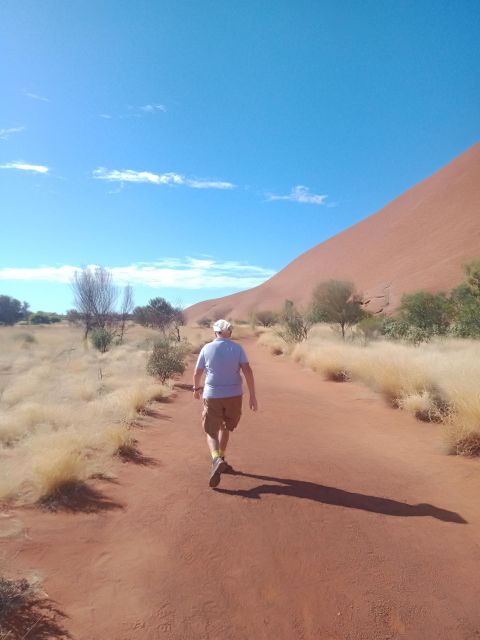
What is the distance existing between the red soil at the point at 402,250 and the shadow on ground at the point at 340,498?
36.9 m

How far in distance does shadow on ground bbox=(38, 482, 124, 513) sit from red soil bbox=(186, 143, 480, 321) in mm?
38331

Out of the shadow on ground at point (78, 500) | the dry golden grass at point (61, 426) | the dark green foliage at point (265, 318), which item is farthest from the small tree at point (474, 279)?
the dark green foliage at point (265, 318)

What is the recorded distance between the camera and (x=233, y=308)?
348 ft

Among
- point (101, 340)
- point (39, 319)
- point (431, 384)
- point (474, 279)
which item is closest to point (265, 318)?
point (39, 319)

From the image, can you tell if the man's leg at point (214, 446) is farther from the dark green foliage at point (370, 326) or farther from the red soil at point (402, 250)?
the red soil at point (402, 250)

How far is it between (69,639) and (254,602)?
115 centimetres

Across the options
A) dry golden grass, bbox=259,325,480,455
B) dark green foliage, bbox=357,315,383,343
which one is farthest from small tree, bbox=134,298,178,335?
dry golden grass, bbox=259,325,480,455

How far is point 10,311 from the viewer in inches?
2100

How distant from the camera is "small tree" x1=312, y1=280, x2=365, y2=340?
2723 centimetres

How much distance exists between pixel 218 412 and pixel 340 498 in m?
1.64

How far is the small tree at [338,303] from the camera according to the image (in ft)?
89.4


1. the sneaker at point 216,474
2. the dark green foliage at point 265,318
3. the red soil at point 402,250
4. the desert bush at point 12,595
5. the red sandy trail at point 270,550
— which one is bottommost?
the red sandy trail at point 270,550

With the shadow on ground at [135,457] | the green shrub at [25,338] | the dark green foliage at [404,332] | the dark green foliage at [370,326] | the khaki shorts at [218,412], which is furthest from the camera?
the green shrub at [25,338]

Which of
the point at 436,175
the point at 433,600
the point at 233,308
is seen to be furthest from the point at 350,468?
the point at 233,308
